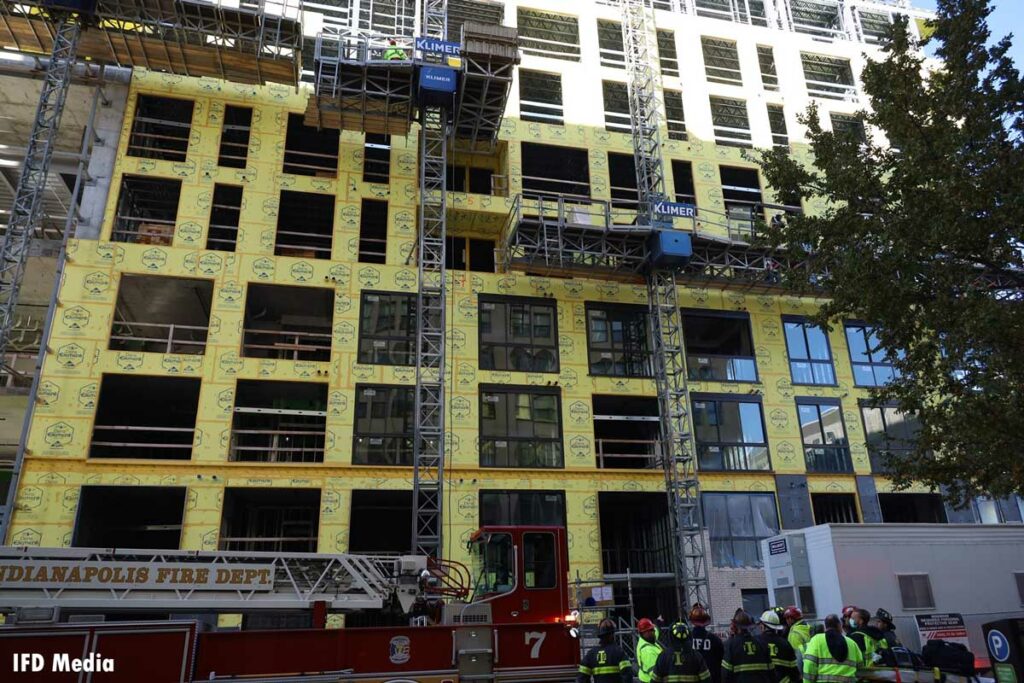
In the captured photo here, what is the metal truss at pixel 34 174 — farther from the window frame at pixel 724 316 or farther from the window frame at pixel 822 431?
the window frame at pixel 822 431

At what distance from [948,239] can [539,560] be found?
990 centimetres

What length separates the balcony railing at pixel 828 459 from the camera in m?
27.2

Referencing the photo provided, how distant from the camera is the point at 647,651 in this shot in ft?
30.1

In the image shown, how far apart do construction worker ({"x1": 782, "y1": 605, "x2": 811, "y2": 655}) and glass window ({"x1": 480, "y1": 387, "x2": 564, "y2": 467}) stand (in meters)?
14.8

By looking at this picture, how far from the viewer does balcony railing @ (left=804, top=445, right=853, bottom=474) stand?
2720 cm

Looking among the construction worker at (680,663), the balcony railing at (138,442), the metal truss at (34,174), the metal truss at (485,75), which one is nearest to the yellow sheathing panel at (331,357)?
the metal truss at (34,174)

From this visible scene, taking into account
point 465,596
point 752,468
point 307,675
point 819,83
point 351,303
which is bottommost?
point 307,675

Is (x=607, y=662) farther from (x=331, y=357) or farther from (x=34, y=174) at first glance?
(x=34, y=174)

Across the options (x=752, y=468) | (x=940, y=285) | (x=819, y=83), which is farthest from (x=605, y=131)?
(x=940, y=285)

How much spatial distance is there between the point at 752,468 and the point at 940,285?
14.7 m

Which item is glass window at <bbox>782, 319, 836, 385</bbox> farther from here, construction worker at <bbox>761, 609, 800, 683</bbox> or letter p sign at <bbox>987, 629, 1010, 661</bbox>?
construction worker at <bbox>761, 609, 800, 683</bbox>

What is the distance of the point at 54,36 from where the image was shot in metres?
24.6

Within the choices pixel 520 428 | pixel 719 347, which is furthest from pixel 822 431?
pixel 520 428

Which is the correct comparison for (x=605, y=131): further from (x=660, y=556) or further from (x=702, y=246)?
(x=660, y=556)
